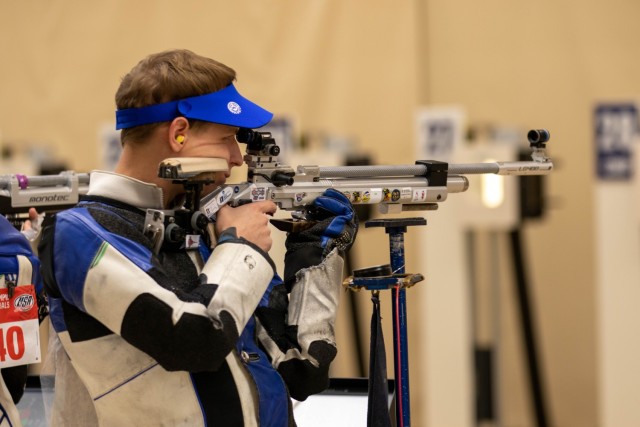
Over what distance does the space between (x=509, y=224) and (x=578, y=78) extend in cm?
76

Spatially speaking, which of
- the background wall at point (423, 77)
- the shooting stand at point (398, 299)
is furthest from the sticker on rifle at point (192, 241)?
the background wall at point (423, 77)

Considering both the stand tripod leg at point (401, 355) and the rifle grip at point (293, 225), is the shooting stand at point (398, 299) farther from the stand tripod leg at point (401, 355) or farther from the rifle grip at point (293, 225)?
the rifle grip at point (293, 225)

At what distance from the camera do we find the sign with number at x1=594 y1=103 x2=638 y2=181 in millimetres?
3031

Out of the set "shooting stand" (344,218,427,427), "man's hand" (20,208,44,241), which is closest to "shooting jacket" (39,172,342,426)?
"shooting stand" (344,218,427,427)

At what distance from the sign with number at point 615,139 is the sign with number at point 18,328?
208 centimetres

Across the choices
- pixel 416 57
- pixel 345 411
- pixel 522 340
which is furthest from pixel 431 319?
pixel 345 411

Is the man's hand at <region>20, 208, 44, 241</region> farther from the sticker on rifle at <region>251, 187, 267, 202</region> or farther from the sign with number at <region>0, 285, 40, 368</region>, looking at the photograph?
the sticker on rifle at <region>251, 187, 267, 202</region>

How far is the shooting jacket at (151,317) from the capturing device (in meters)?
1.17

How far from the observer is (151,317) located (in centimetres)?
116

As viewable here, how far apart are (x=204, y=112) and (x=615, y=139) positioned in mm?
2185

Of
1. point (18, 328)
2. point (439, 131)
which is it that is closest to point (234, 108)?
point (18, 328)

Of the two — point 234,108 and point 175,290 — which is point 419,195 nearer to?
point 234,108

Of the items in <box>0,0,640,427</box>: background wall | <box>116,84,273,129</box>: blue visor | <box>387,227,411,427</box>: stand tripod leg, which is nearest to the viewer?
<box>116,84,273,129</box>: blue visor

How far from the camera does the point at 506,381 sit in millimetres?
3695
